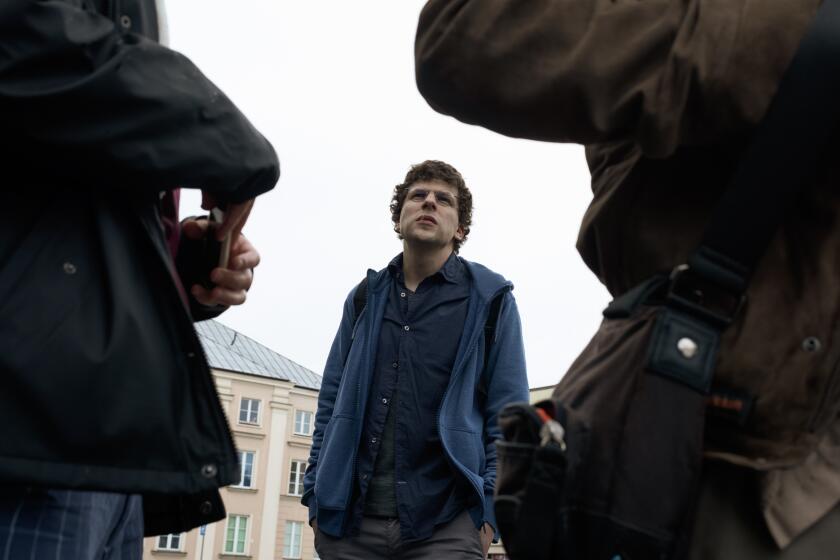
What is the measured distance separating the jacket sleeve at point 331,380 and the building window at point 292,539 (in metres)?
42.8

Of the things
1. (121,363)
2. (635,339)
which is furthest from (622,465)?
(121,363)

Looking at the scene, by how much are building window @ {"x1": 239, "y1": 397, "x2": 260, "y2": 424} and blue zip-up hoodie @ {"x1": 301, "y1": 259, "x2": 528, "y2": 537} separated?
42942 mm

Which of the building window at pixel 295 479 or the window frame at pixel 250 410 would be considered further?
the building window at pixel 295 479

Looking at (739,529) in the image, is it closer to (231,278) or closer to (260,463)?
(231,278)

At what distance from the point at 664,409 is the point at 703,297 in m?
0.17

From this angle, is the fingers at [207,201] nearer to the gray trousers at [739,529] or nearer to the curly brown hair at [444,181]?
the gray trousers at [739,529]

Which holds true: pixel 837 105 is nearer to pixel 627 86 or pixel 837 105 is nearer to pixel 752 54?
pixel 752 54

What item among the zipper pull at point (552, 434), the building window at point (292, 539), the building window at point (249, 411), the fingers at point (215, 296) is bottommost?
the building window at point (292, 539)

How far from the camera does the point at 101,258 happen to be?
5.82 ft

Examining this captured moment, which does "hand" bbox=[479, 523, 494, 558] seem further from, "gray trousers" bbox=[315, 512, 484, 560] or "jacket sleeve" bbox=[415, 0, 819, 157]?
"jacket sleeve" bbox=[415, 0, 819, 157]

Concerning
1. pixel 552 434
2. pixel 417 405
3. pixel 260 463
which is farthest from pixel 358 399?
pixel 260 463

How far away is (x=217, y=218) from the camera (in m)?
2.16

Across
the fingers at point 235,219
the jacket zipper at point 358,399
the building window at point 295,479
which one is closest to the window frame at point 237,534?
the building window at point 295,479

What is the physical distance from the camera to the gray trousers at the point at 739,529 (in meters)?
1.26
